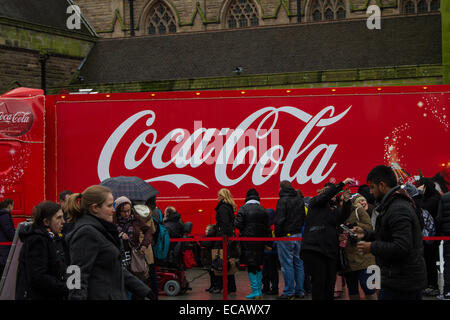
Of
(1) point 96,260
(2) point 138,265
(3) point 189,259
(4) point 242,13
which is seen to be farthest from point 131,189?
(4) point 242,13

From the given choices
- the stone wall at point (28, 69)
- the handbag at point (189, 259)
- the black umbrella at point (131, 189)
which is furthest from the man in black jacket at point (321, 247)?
the stone wall at point (28, 69)

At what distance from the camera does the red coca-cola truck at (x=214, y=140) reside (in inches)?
536

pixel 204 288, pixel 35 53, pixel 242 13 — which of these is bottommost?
pixel 204 288

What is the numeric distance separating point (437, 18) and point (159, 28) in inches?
902

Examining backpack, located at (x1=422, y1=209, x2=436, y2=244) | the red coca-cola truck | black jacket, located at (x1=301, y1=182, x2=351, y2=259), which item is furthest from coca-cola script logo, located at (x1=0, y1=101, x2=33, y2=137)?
backpack, located at (x1=422, y1=209, x2=436, y2=244)

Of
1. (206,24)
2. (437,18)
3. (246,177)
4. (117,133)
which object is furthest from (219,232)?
(206,24)

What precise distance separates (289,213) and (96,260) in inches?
259

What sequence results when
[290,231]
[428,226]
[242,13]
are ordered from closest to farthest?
[428,226]
[290,231]
[242,13]

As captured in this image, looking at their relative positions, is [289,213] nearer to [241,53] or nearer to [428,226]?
[428,226]

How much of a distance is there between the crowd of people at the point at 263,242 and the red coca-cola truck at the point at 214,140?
89cm

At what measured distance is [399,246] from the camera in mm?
6184

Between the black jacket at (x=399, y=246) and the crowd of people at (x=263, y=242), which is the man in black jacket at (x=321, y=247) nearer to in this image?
the crowd of people at (x=263, y=242)

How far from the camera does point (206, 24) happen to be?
46.8 m
